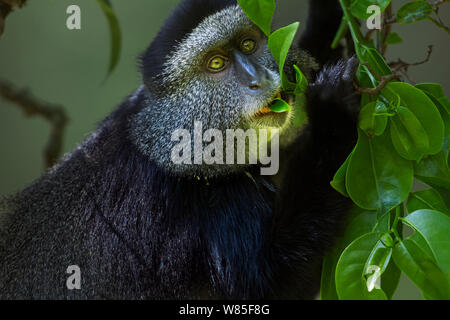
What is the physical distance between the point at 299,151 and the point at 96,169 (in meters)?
0.87

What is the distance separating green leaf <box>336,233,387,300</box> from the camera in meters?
1.34

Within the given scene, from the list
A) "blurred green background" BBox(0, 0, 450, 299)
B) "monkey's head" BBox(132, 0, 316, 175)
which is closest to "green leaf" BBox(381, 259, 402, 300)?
"monkey's head" BBox(132, 0, 316, 175)

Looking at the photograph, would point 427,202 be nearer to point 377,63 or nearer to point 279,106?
point 377,63

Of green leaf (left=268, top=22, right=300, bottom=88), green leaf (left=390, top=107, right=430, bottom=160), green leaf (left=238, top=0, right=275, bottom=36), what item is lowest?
green leaf (left=390, top=107, right=430, bottom=160)

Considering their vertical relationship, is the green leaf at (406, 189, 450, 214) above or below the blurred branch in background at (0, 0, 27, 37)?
below

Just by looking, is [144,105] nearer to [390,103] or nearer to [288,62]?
[288,62]

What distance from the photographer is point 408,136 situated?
139 cm

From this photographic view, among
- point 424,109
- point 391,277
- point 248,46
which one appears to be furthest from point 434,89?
point 248,46

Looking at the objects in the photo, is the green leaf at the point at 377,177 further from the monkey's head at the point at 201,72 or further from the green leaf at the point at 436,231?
the monkey's head at the point at 201,72

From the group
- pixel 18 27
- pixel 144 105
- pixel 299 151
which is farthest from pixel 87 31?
pixel 299 151

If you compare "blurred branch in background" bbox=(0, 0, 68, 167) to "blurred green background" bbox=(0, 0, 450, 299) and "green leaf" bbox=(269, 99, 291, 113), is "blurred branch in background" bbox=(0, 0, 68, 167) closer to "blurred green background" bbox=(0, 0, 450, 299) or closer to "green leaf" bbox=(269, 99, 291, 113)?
"blurred green background" bbox=(0, 0, 450, 299)

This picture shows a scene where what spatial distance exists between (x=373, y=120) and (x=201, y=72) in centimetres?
80

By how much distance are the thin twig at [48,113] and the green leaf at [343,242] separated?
72.4 inches

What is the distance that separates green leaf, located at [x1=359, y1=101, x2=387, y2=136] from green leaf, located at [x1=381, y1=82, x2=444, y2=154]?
0.06 m
